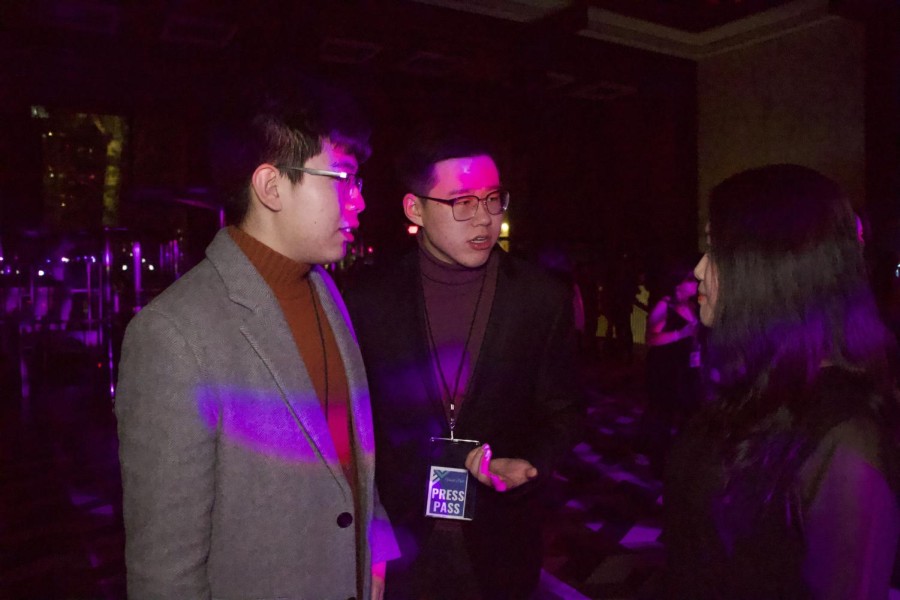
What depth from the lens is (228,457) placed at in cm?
118

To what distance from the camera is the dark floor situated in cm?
324

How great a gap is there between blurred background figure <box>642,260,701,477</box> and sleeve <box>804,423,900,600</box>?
374 centimetres

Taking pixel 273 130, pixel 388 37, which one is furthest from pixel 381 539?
pixel 388 37

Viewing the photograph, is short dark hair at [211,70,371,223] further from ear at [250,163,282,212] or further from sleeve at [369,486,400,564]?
sleeve at [369,486,400,564]

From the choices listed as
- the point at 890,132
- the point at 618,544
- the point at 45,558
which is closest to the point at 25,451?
the point at 45,558

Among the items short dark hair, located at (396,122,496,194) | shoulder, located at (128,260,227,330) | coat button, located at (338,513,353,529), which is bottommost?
coat button, located at (338,513,353,529)

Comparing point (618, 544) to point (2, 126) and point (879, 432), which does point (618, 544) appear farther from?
point (2, 126)

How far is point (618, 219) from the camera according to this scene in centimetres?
1135

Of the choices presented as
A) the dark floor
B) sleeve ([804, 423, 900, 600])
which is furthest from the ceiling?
sleeve ([804, 423, 900, 600])

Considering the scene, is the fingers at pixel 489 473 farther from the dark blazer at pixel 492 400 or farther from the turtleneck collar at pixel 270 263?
the turtleneck collar at pixel 270 263

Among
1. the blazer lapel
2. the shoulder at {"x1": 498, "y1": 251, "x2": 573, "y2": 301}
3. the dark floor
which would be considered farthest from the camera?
the dark floor

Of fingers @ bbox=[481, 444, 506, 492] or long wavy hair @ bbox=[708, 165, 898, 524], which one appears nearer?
long wavy hair @ bbox=[708, 165, 898, 524]

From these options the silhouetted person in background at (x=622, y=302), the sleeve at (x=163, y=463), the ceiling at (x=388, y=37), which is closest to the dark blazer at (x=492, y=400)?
the sleeve at (x=163, y=463)

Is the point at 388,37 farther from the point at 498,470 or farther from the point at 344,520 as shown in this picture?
the point at 344,520
